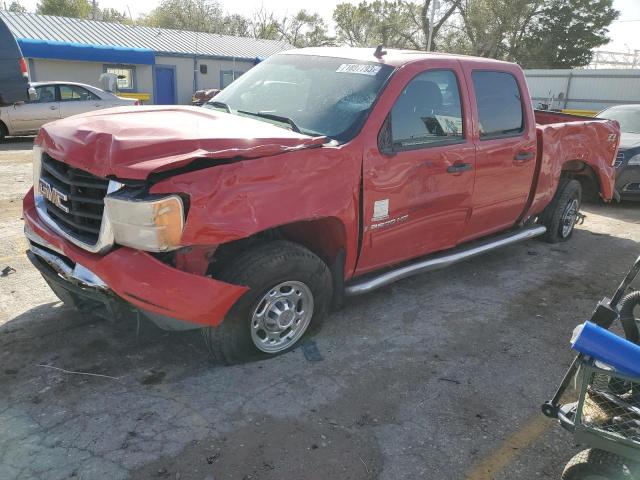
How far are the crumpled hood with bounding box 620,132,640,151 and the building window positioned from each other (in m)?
20.6

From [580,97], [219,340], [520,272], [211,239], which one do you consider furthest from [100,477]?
[580,97]

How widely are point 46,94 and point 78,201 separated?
11853 mm

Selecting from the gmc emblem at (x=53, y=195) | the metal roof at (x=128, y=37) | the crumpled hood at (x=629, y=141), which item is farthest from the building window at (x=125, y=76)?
the gmc emblem at (x=53, y=195)

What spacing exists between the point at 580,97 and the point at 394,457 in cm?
2486

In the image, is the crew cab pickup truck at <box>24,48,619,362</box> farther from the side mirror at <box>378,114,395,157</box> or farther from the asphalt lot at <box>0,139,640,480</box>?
the asphalt lot at <box>0,139,640,480</box>

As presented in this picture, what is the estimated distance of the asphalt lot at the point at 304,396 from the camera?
2.59 metres

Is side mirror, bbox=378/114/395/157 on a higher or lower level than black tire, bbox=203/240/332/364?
higher

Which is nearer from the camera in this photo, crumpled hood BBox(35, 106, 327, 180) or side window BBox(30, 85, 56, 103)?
crumpled hood BBox(35, 106, 327, 180)

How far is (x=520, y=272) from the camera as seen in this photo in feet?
17.8

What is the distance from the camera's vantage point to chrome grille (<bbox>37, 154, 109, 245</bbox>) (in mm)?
2881

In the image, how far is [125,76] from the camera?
2366cm

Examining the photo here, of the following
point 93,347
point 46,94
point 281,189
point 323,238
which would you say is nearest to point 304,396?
point 323,238

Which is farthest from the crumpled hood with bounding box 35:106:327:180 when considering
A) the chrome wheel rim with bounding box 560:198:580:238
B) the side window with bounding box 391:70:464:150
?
the chrome wheel rim with bounding box 560:198:580:238

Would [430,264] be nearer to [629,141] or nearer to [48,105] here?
[629,141]
